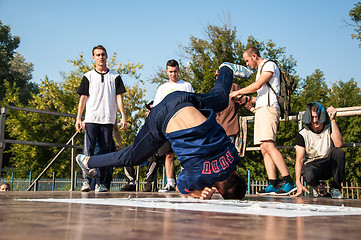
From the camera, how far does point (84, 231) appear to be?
Result: 101 cm

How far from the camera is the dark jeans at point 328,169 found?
4.55 metres

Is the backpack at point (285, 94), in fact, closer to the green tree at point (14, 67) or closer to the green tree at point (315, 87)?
the green tree at point (315, 87)

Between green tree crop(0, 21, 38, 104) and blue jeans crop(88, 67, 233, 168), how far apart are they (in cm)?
3551

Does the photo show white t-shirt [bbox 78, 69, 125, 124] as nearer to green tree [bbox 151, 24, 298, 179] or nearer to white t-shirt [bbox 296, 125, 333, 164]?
white t-shirt [bbox 296, 125, 333, 164]

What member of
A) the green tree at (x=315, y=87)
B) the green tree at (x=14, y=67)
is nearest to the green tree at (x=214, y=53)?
the green tree at (x=315, y=87)

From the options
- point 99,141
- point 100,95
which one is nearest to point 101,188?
point 99,141

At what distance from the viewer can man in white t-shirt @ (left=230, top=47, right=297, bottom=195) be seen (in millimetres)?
4699

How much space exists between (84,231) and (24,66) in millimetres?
39816

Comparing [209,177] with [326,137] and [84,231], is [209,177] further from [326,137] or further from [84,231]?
[326,137]

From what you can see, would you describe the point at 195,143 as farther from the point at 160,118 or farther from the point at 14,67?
the point at 14,67

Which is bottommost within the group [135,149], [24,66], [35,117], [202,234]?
[202,234]

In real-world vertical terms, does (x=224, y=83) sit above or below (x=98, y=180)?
above

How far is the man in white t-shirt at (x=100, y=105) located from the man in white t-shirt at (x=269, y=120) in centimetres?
172

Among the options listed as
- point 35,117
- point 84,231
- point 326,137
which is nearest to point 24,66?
point 35,117
